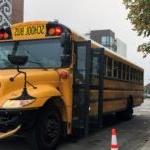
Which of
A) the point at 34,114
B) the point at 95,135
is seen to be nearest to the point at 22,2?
the point at 95,135

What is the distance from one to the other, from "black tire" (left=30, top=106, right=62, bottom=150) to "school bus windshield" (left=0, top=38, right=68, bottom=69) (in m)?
1.06

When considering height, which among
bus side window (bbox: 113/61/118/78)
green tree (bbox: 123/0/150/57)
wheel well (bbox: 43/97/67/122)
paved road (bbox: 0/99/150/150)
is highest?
green tree (bbox: 123/0/150/57)

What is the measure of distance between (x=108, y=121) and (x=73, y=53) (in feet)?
25.6

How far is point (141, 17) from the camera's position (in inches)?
743

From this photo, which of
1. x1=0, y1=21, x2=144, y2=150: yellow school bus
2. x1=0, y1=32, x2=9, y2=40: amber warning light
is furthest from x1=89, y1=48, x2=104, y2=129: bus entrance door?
x1=0, y1=32, x2=9, y2=40: amber warning light

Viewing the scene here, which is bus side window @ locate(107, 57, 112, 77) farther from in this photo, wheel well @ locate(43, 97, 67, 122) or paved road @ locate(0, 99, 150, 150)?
wheel well @ locate(43, 97, 67, 122)

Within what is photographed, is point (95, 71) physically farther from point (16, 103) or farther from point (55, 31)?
point (16, 103)

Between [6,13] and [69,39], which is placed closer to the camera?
[69,39]

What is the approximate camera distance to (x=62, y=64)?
11.9 meters

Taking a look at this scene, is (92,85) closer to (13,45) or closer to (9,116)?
(13,45)

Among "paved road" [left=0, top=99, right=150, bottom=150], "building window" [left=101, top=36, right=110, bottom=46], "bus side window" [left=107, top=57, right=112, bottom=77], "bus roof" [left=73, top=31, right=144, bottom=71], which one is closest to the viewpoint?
"paved road" [left=0, top=99, right=150, bottom=150]

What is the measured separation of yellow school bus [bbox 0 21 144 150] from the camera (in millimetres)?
10492

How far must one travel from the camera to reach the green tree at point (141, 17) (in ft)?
60.8

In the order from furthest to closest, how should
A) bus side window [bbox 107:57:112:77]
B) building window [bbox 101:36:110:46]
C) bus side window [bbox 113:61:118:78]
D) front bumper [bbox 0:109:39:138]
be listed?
building window [bbox 101:36:110:46]
bus side window [bbox 113:61:118:78]
bus side window [bbox 107:57:112:77]
front bumper [bbox 0:109:39:138]
